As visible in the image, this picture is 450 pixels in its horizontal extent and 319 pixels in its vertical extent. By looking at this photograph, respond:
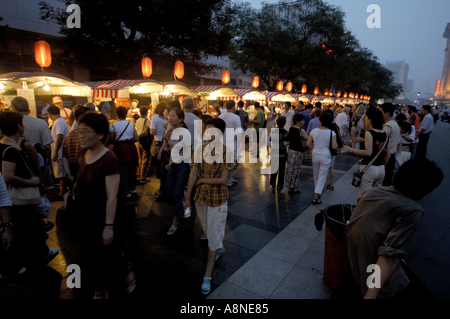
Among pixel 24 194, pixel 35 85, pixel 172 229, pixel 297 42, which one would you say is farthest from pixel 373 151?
pixel 297 42

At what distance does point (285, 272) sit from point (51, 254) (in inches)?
121

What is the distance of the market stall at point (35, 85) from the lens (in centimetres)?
693

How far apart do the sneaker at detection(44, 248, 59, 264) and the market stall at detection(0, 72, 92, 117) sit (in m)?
5.48

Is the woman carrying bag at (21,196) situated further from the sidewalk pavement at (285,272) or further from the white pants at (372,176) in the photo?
the white pants at (372,176)

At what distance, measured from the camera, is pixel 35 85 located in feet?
27.2

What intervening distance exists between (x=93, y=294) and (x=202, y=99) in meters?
11.8

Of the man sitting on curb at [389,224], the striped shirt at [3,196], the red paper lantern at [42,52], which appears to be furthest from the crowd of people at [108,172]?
the red paper lantern at [42,52]

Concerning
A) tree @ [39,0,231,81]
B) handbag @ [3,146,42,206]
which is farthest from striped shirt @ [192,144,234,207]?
tree @ [39,0,231,81]

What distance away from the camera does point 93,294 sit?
2709 mm

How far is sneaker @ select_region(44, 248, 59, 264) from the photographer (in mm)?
3262

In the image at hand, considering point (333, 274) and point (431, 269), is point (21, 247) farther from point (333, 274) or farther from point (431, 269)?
point (431, 269)

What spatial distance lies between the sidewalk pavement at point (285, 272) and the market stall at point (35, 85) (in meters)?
7.35

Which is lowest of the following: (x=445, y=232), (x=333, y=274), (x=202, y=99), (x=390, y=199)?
(x=445, y=232)
